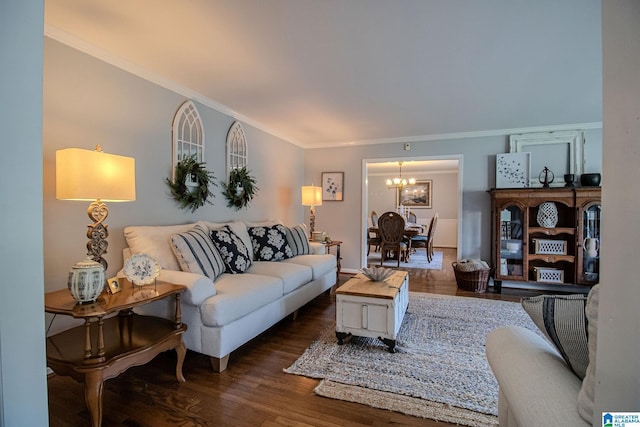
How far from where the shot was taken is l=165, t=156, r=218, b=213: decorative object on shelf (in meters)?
2.91

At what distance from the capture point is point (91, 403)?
1.47 metres

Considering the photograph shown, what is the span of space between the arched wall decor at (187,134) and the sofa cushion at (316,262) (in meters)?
1.54

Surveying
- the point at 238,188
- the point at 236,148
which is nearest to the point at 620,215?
the point at 238,188

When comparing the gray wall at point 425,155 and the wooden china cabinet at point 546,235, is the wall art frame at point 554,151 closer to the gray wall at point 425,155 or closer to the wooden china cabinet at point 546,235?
the gray wall at point 425,155

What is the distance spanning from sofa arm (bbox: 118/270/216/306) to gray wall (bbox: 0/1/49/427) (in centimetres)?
112

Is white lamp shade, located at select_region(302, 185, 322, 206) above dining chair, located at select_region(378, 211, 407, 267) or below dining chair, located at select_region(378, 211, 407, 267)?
above

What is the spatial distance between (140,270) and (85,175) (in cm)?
62

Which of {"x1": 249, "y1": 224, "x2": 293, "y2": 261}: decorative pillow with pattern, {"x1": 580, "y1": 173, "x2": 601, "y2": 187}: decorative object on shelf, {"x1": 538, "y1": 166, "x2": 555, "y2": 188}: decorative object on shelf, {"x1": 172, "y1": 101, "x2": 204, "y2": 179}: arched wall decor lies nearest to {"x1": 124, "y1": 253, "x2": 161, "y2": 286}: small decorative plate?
{"x1": 172, "y1": 101, "x2": 204, "y2": 179}: arched wall decor

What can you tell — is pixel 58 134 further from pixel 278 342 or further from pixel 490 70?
pixel 490 70

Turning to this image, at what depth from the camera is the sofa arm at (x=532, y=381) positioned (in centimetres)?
77

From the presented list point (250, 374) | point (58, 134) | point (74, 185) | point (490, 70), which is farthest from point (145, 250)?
point (490, 70)

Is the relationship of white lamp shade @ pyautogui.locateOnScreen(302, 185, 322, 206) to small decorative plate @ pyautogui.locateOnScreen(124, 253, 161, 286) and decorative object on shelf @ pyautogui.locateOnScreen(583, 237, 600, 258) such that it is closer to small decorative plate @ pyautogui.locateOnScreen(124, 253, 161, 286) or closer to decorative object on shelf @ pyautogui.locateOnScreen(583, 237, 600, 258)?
small decorative plate @ pyautogui.locateOnScreen(124, 253, 161, 286)

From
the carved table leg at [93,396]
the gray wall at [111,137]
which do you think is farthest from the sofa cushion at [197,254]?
the carved table leg at [93,396]

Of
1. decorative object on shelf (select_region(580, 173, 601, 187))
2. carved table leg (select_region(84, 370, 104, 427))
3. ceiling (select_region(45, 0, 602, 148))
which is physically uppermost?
ceiling (select_region(45, 0, 602, 148))
